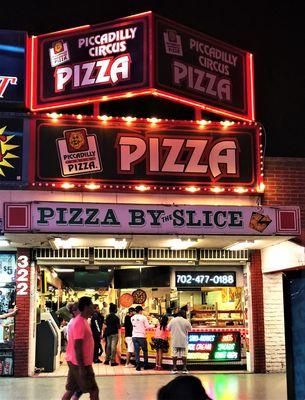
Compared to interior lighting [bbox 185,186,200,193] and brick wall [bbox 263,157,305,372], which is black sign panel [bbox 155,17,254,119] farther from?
interior lighting [bbox 185,186,200,193]

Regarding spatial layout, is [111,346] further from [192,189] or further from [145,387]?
[192,189]

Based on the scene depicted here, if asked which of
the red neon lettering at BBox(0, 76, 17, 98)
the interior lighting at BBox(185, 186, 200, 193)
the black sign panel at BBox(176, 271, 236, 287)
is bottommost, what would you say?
the black sign panel at BBox(176, 271, 236, 287)

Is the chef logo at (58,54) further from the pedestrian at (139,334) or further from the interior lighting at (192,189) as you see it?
the pedestrian at (139,334)

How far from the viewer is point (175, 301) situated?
19.4 meters

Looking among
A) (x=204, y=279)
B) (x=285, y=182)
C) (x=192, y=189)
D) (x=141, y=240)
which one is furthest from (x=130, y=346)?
(x=285, y=182)

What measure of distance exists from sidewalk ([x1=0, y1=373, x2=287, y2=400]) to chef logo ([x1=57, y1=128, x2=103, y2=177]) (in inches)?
195

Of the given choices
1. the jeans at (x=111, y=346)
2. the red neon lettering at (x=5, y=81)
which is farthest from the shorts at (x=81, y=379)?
the jeans at (x=111, y=346)

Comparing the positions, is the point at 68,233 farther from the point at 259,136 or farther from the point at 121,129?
the point at 259,136

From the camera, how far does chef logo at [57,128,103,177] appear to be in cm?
1459

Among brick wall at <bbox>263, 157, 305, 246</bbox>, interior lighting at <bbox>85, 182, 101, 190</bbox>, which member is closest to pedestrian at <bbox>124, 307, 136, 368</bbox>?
interior lighting at <bbox>85, 182, 101, 190</bbox>

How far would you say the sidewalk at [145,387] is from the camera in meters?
12.0

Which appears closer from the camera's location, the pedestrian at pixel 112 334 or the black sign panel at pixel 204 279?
the black sign panel at pixel 204 279

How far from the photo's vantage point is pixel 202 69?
16.0 metres

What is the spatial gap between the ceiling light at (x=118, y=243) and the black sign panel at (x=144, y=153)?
1.58 meters
